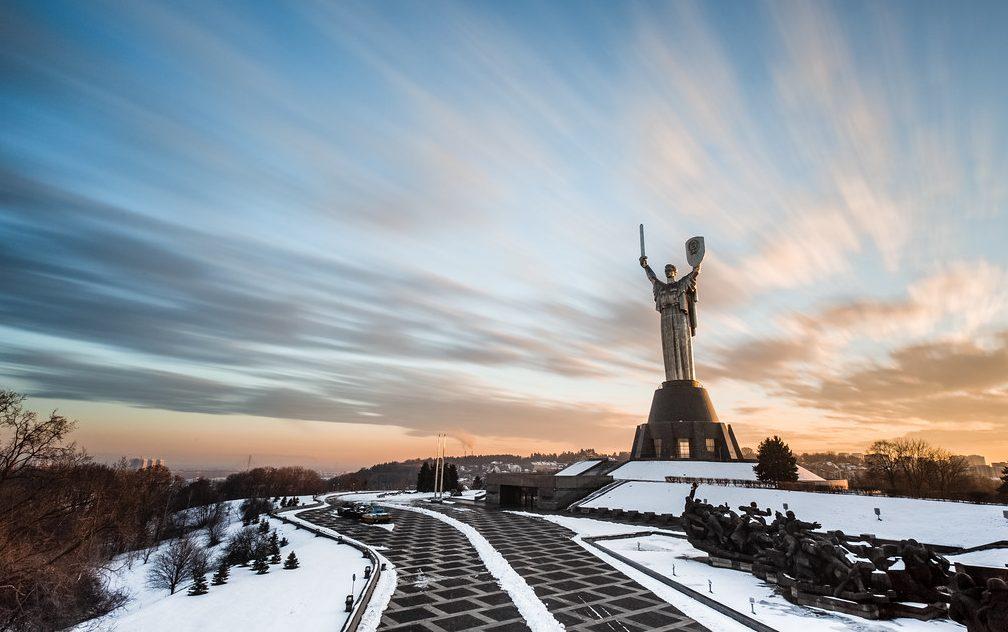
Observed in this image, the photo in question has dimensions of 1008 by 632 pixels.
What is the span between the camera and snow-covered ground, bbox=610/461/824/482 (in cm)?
3853

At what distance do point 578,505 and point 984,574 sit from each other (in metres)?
27.1

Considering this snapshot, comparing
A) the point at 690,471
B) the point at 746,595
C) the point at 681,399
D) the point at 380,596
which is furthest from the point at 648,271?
the point at 380,596

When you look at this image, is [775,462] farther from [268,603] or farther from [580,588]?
[268,603]

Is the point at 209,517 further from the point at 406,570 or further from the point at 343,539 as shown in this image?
the point at 406,570

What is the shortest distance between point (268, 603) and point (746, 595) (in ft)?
44.9

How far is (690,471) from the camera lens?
131 feet

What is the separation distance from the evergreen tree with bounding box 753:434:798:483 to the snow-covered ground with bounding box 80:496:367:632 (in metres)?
29.7

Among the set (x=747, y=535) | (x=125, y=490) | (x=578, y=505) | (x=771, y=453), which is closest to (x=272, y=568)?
(x=747, y=535)

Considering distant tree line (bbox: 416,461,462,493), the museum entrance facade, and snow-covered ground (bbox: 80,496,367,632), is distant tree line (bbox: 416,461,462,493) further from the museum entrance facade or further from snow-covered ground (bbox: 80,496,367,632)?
snow-covered ground (bbox: 80,496,367,632)

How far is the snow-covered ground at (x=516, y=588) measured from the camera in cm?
1177

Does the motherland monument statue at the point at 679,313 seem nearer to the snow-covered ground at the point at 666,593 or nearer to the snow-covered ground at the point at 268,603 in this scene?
the snow-covered ground at the point at 666,593

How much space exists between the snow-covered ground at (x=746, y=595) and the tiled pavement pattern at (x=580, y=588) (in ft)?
5.28

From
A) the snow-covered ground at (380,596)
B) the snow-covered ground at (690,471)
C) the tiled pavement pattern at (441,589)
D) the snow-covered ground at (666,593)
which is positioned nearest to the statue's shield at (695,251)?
the snow-covered ground at (690,471)

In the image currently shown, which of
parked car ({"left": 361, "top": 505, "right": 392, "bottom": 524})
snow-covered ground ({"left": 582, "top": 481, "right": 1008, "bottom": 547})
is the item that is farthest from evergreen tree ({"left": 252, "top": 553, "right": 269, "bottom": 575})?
snow-covered ground ({"left": 582, "top": 481, "right": 1008, "bottom": 547})
